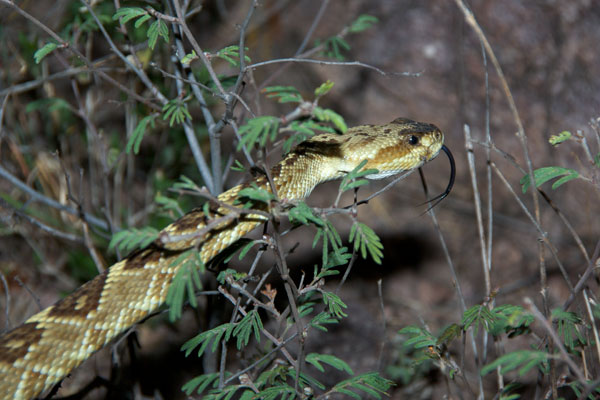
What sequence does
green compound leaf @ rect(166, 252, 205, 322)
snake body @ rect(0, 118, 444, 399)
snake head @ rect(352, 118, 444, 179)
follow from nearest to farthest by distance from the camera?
green compound leaf @ rect(166, 252, 205, 322) < snake body @ rect(0, 118, 444, 399) < snake head @ rect(352, 118, 444, 179)

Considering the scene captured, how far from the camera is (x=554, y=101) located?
4984 millimetres

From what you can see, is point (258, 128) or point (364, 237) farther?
point (364, 237)

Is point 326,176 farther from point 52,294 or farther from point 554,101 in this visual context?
point 52,294

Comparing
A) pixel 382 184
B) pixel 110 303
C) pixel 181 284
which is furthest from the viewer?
pixel 382 184

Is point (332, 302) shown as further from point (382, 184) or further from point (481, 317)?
point (382, 184)

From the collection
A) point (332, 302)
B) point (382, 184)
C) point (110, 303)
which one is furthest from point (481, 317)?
point (382, 184)

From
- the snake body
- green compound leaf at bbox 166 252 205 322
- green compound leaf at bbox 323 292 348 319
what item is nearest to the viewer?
green compound leaf at bbox 166 252 205 322

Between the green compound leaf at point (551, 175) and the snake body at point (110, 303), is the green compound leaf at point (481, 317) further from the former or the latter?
the snake body at point (110, 303)

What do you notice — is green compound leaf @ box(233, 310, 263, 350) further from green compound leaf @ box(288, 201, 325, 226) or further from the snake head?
the snake head

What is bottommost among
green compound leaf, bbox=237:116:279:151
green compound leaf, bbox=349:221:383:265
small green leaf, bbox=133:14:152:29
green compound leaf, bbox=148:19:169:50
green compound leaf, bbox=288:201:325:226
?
green compound leaf, bbox=349:221:383:265

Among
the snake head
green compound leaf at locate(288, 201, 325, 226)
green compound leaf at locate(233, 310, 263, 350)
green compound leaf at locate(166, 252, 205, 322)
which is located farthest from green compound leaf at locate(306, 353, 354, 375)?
the snake head

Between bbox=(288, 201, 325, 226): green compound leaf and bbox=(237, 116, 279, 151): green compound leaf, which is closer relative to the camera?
bbox=(237, 116, 279, 151): green compound leaf

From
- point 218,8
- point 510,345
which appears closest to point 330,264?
point 510,345

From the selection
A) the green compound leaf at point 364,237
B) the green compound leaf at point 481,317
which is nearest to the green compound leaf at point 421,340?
the green compound leaf at point 481,317
